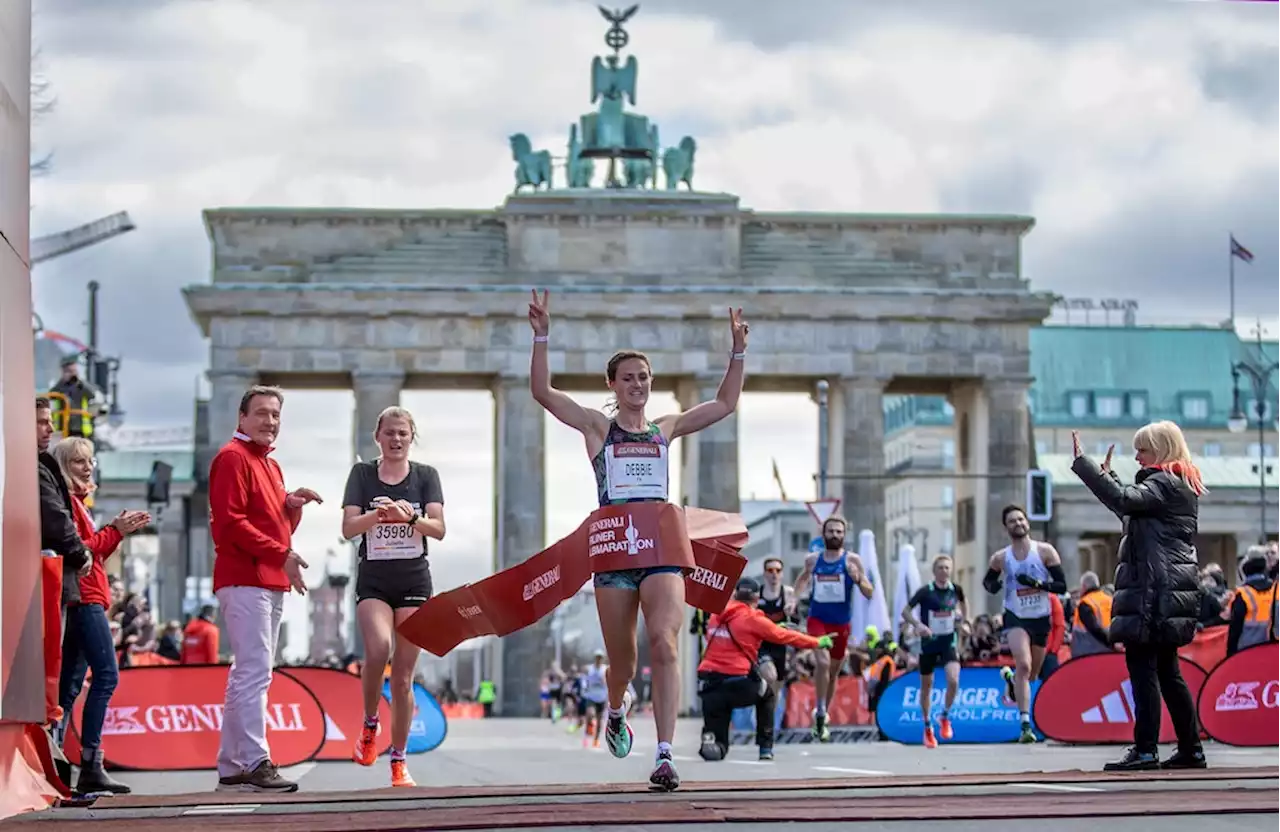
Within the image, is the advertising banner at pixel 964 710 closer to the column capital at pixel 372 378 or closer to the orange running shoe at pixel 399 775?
the orange running shoe at pixel 399 775

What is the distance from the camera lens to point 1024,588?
2128cm

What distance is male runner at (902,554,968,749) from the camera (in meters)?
22.7

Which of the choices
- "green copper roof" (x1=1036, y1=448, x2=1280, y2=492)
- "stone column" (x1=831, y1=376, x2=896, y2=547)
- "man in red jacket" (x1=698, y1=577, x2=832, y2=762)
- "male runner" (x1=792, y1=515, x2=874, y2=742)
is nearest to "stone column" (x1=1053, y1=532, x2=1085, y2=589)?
"green copper roof" (x1=1036, y1=448, x2=1280, y2=492)

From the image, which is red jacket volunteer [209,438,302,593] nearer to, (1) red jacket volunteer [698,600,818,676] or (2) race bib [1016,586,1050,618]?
(1) red jacket volunteer [698,600,818,676]

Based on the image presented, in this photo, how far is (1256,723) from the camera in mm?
18109

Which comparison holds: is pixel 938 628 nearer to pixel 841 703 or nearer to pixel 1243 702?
pixel 1243 702

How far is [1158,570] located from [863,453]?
191 ft

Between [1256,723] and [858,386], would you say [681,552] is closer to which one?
[1256,723]

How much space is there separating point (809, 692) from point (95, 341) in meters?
21.2

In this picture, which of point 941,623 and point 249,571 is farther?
point 941,623

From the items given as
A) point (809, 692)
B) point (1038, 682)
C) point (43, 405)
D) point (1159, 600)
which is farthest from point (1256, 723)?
point (809, 692)

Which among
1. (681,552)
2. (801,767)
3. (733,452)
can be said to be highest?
(733,452)

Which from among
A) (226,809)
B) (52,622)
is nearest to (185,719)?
(52,622)

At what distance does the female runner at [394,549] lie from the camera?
43.9ft
